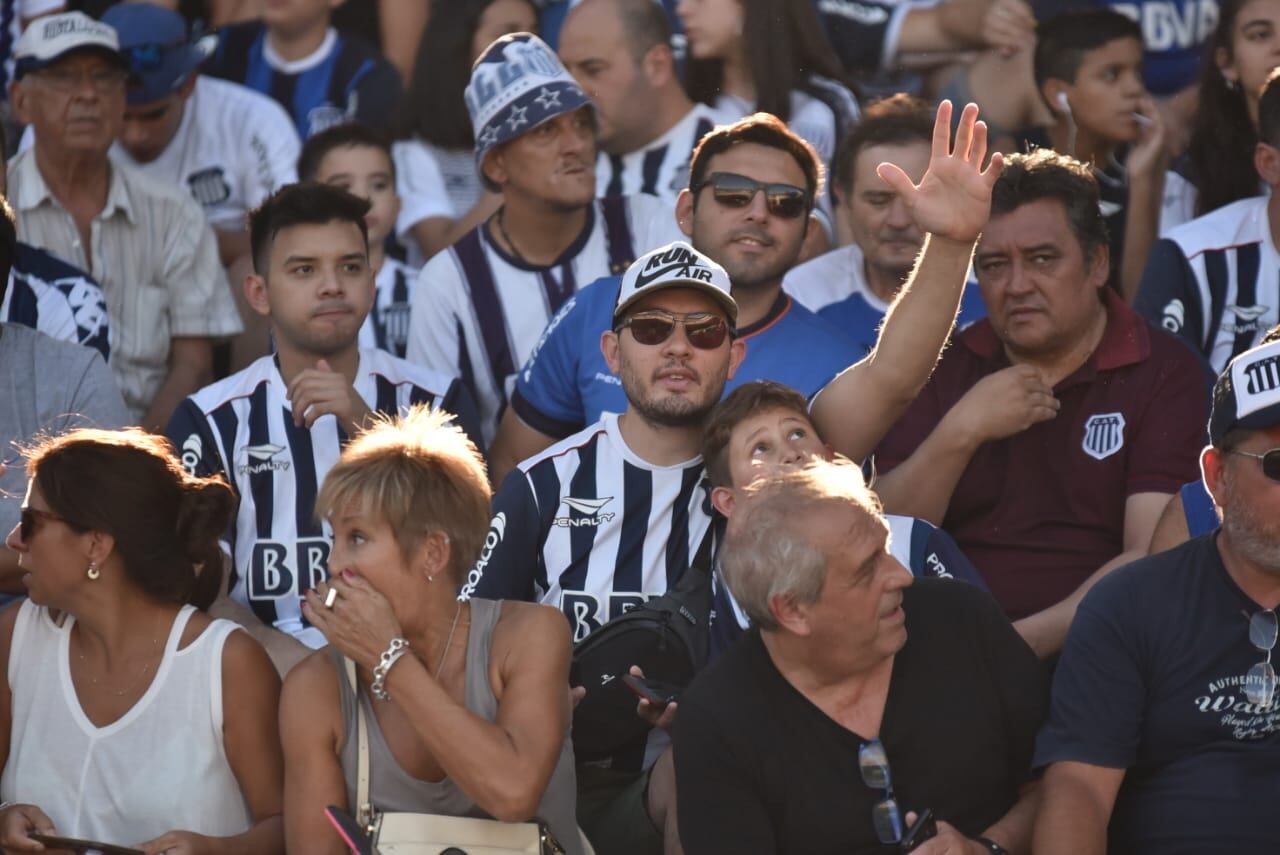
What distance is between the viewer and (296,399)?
175 inches

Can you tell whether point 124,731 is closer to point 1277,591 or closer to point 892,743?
point 892,743

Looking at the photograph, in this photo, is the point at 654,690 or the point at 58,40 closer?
the point at 654,690

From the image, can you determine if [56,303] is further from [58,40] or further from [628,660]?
[628,660]

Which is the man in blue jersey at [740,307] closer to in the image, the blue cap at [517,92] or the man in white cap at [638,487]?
the man in white cap at [638,487]

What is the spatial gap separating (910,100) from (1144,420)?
1.71 m

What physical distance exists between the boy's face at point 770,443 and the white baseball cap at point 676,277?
1.26 ft

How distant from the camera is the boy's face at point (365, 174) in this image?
5887mm

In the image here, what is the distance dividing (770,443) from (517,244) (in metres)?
1.91

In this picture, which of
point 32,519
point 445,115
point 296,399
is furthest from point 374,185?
point 32,519

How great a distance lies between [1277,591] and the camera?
319cm

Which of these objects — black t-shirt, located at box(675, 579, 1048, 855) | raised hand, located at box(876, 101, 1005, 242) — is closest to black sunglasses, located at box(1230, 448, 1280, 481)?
black t-shirt, located at box(675, 579, 1048, 855)

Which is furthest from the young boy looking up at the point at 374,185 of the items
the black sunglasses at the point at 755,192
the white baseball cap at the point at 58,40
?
the black sunglasses at the point at 755,192

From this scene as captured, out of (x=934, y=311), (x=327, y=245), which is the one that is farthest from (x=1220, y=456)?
(x=327, y=245)

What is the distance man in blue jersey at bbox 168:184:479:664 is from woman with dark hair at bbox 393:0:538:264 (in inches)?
53.1
